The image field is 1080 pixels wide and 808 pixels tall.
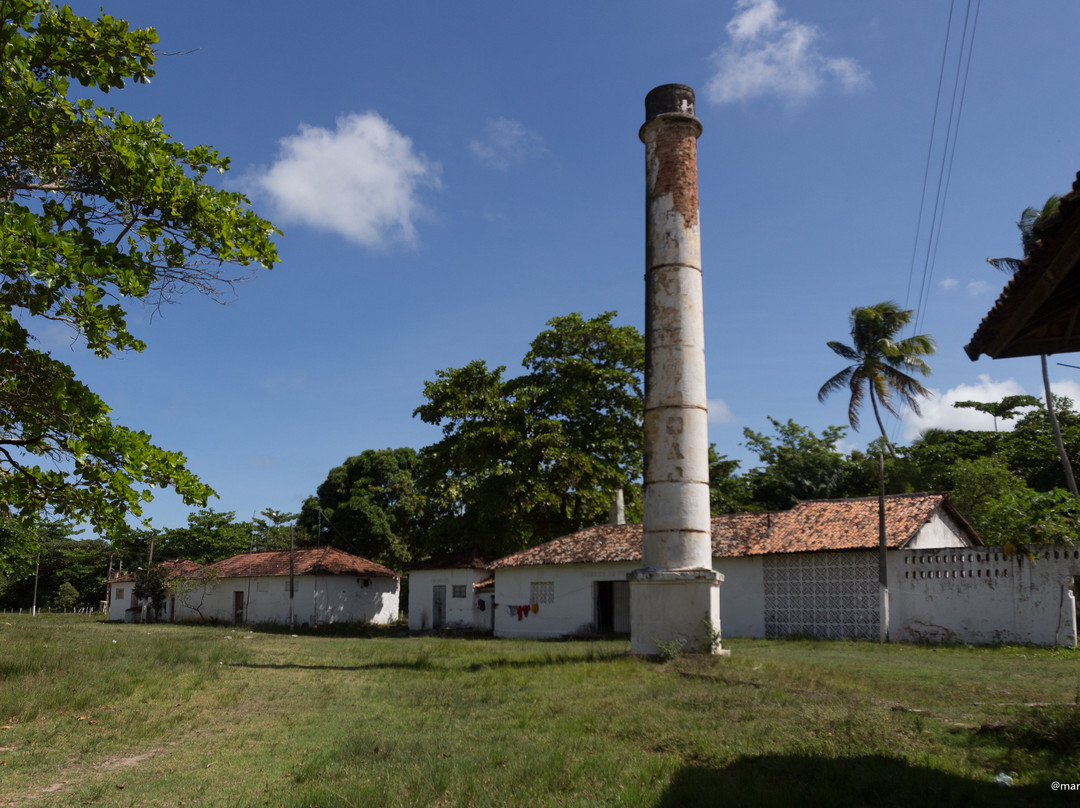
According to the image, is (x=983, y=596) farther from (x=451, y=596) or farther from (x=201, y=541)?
(x=201, y=541)

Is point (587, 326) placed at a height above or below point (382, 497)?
above

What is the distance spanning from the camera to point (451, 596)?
32.2 meters

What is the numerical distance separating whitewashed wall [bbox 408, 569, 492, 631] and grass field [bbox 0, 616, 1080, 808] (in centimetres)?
1695

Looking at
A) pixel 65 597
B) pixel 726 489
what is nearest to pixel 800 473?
pixel 726 489

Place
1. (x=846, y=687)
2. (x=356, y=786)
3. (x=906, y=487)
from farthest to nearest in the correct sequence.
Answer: (x=906, y=487) < (x=846, y=687) < (x=356, y=786)

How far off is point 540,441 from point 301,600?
15173mm

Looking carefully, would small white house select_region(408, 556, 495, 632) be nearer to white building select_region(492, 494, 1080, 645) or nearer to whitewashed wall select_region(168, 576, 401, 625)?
white building select_region(492, 494, 1080, 645)

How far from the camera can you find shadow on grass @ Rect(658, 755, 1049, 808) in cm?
550

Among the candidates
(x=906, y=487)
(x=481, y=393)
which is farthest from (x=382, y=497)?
(x=906, y=487)

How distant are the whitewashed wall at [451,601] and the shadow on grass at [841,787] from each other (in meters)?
25.6

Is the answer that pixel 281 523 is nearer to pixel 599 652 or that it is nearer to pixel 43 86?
pixel 599 652

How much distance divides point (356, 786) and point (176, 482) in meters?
3.47

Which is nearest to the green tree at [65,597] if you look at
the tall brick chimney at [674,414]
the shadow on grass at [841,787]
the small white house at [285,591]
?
the small white house at [285,591]

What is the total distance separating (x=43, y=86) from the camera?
718 centimetres
